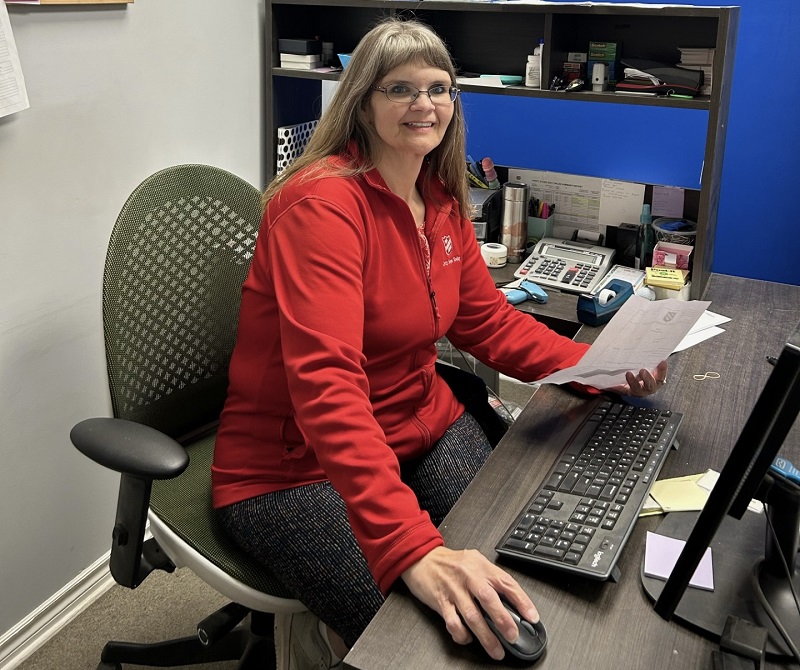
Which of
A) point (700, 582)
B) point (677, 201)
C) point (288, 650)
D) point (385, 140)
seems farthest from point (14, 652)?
point (677, 201)

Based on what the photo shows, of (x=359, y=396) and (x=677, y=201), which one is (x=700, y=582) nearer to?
(x=359, y=396)

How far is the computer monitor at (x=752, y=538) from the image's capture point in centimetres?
79

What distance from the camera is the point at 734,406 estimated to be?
4.83ft

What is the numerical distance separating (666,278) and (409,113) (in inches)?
33.6

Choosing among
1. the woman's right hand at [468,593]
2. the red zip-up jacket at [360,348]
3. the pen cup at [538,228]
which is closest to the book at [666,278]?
the pen cup at [538,228]

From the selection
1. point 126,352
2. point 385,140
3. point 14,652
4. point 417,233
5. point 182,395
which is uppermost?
point 385,140

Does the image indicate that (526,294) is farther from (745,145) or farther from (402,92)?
(745,145)

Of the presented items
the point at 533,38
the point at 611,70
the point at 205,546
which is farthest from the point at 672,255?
the point at 205,546

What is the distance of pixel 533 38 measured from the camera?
7.42 feet

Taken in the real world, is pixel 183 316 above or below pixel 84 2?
below

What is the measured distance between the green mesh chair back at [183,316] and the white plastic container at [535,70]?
2.70 ft

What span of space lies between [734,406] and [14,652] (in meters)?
1.58

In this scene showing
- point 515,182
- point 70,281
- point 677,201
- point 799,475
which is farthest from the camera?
point 515,182

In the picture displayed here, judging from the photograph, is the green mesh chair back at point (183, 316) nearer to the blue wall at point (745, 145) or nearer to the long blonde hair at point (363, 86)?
the long blonde hair at point (363, 86)
